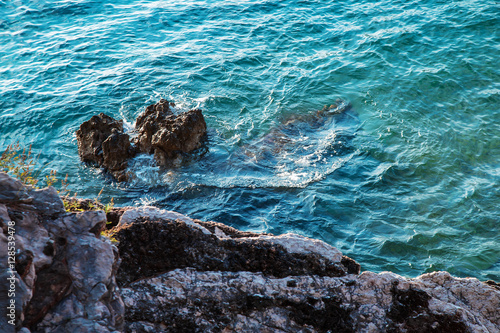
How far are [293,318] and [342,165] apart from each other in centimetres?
655

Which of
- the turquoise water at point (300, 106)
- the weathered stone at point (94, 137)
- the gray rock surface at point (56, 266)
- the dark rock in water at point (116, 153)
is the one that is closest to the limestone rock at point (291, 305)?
the gray rock surface at point (56, 266)

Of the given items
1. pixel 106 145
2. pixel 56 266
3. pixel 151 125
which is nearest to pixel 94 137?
pixel 106 145

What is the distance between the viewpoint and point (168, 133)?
412 inches

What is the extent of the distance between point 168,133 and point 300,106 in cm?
484

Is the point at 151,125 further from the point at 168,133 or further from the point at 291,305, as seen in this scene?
the point at 291,305

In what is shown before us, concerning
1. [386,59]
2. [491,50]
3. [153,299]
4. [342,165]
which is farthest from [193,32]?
[153,299]

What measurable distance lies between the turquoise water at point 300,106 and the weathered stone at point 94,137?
0.40m

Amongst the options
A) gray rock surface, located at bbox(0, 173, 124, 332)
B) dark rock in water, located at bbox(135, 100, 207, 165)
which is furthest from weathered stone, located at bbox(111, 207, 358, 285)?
dark rock in water, located at bbox(135, 100, 207, 165)

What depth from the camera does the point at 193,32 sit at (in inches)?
701

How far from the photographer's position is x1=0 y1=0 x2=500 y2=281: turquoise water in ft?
29.1

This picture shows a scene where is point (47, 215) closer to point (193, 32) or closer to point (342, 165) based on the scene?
point (342, 165)

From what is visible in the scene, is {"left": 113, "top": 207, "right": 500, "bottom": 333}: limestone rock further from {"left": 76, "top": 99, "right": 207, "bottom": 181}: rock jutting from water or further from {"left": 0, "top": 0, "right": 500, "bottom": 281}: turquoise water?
{"left": 76, "top": 99, "right": 207, "bottom": 181}: rock jutting from water

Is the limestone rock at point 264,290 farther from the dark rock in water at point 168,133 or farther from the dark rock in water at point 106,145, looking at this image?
the dark rock in water at point 106,145

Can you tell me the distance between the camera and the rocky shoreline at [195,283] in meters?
3.91
